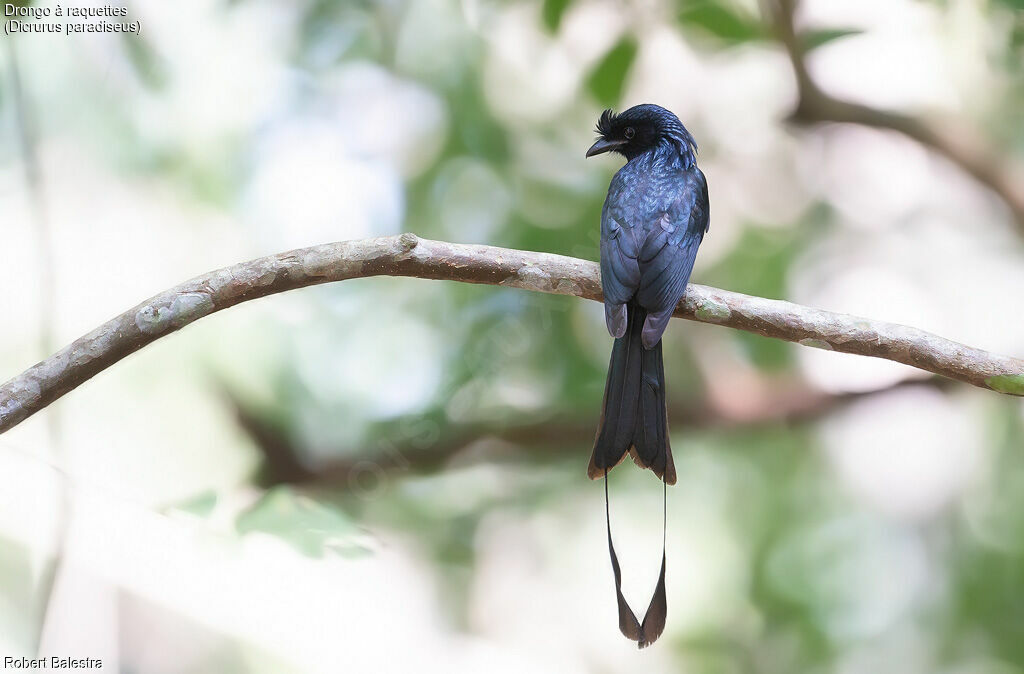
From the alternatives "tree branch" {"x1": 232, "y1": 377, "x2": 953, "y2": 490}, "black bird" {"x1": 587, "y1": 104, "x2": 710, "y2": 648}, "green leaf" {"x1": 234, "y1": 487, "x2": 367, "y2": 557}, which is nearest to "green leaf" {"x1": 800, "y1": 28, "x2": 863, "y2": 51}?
"black bird" {"x1": 587, "y1": 104, "x2": 710, "y2": 648}

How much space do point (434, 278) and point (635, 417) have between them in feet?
1.93

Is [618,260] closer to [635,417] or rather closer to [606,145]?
[635,417]

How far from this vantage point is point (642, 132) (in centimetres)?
276

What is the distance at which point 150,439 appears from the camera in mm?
3465

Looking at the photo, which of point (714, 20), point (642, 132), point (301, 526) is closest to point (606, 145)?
point (642, 132)

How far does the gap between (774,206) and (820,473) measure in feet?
4.04

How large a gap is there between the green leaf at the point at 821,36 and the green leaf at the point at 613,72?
2.63ft

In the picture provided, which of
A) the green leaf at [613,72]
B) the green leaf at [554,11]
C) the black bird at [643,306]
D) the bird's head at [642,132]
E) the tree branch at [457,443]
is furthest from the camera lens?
the tree branch at [457,443]

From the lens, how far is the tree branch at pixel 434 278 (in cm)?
185

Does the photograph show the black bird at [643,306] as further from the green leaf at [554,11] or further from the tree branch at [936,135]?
the tree branch at [936,135]

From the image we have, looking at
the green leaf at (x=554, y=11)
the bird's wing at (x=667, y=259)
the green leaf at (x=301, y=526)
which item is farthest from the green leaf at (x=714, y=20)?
the green leaf at (x=301, y=526)

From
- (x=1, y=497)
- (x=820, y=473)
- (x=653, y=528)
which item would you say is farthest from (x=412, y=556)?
(x=820, y=473)

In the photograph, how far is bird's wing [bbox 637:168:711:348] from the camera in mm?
2082

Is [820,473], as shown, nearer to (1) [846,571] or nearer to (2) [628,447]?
(1) [846,571]
